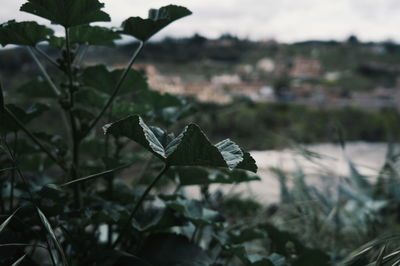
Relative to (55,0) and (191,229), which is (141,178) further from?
(55,0)

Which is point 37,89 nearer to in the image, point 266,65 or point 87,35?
point 87,35

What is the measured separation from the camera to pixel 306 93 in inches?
158

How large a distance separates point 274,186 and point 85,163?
662mm

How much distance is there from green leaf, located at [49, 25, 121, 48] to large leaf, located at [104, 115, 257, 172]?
0.14 metres

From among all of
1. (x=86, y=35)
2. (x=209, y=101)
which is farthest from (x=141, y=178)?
(x=209, y=101)

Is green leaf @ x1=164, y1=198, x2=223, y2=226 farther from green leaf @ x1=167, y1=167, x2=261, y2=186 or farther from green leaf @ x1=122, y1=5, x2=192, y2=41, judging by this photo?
green leaf @ x1=122, y1=5, x2=192, y2=41

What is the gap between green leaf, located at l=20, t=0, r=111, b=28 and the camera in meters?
0.31

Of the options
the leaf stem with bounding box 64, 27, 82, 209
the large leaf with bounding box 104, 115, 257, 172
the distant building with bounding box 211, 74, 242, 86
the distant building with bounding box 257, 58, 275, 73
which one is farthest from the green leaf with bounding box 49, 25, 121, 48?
the distant building with bounding box 257, 58, 275, 73

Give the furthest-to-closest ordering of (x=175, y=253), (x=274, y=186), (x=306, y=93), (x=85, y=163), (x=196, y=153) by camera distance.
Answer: (x=306, y=93)
(x=274, y=186)
(x=85, y=163)
(x=175, y=253)
(x=196, y=153)

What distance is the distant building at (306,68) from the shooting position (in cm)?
420

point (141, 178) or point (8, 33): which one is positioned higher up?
point (8, 33)

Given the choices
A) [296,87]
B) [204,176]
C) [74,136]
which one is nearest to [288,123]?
[296,87]

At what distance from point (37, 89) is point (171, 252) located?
0.71ft

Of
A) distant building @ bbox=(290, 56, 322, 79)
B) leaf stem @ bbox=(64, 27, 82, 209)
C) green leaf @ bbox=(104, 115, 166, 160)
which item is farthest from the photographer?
distant building @ bbox=(290, 56, 322, 79)
